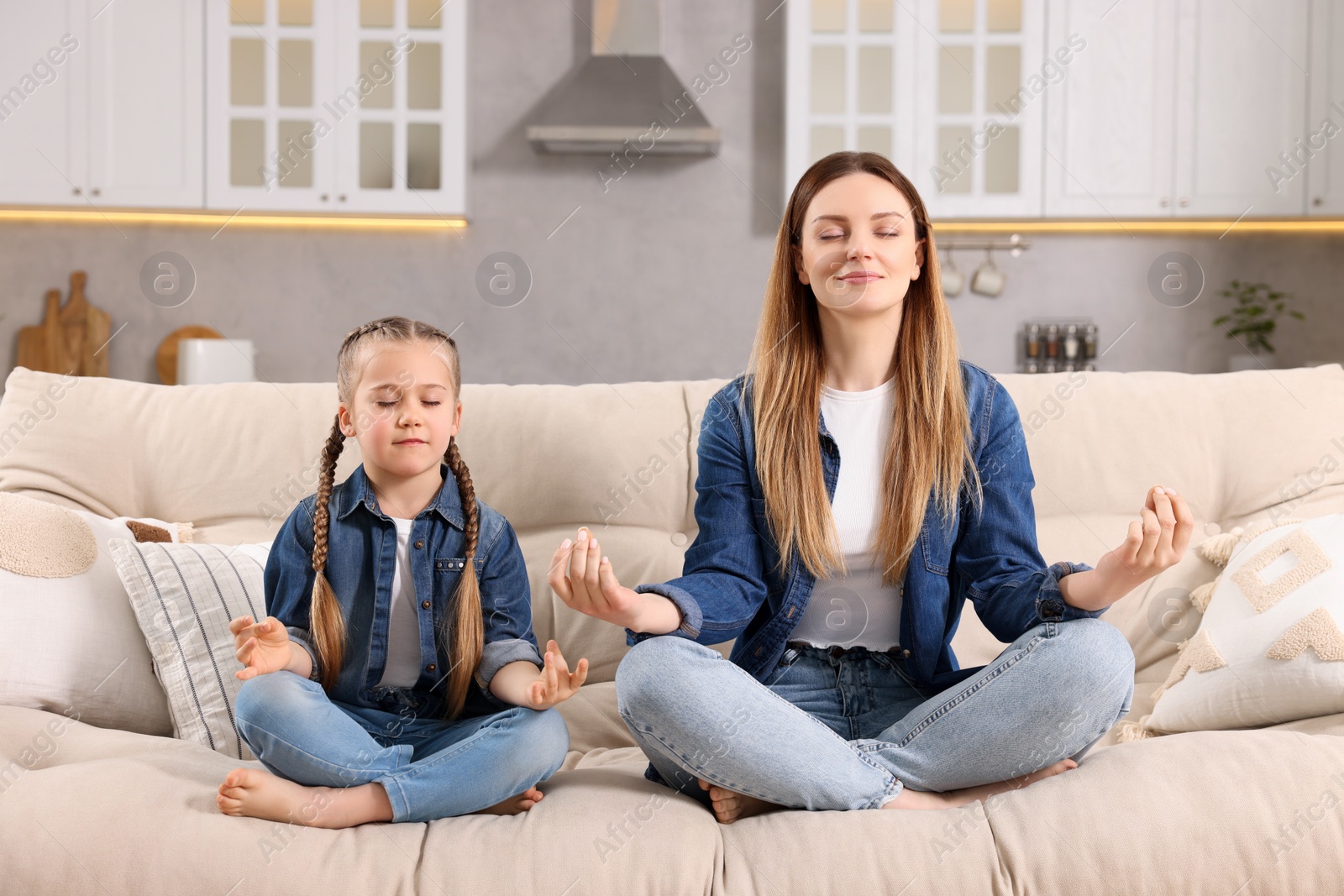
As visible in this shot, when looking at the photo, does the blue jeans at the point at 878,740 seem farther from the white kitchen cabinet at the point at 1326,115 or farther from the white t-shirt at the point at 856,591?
the white kitchen cabinet at the point at 1326,115

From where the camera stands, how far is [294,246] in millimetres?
3438

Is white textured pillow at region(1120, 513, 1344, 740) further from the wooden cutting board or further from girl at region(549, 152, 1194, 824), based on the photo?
the wooden cutting board

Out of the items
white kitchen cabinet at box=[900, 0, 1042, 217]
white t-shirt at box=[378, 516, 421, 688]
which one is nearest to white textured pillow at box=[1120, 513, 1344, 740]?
white t-shirt at box=[378, 516, 421, 688]

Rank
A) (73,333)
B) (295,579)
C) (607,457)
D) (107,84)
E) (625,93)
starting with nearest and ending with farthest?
(295,579) < (607,457) < (107,84) < (625,93) < (73,333)

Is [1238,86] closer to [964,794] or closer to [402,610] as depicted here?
[964,794]

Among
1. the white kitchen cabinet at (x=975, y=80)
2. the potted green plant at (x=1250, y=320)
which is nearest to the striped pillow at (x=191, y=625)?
the white kitchen cabinet at (x=975, y=80)

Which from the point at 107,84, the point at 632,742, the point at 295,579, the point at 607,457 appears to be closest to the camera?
the point at 295,579

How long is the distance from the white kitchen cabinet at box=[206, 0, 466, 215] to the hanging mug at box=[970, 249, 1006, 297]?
5.82ft

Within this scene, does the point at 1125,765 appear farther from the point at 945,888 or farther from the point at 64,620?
the point at 64,620

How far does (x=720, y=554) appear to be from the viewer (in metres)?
1.24

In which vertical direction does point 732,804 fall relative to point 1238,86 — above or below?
below

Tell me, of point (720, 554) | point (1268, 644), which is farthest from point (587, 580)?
point (1268, 644)

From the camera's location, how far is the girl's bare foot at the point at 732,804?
3.49 ft

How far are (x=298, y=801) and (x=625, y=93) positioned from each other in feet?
9.14
